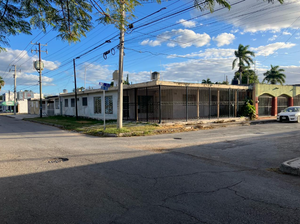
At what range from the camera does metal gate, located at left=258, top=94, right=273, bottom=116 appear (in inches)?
952

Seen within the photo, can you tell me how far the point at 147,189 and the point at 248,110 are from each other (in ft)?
65.3

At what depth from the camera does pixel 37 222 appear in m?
3.21

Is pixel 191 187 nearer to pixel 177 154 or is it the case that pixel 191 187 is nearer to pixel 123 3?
pixel 177 154

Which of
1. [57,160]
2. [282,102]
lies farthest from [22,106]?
[57,160]

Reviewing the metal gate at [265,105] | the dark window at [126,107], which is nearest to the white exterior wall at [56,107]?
the dark window at [126,107]

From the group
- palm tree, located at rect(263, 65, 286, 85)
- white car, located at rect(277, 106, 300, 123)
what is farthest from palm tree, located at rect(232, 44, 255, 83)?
white car, located at rect(277, 106, 300, 123)

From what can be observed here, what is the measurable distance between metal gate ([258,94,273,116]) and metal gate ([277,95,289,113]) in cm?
153

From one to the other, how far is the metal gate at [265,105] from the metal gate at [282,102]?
60.2 inches

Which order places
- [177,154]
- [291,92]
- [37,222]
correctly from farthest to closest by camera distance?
→ 1. [291,92]
2. [177,154]
3. [37,222]

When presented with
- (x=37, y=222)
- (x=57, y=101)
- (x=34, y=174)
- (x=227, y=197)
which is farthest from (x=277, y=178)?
(x=57, y=101)

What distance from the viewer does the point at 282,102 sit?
88.8ft

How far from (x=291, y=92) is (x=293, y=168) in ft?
83.4

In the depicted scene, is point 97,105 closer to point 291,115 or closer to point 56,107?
point 56,107

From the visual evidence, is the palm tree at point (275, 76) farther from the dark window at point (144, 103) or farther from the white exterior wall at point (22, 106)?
the white exterior wall at point (22, 106)
